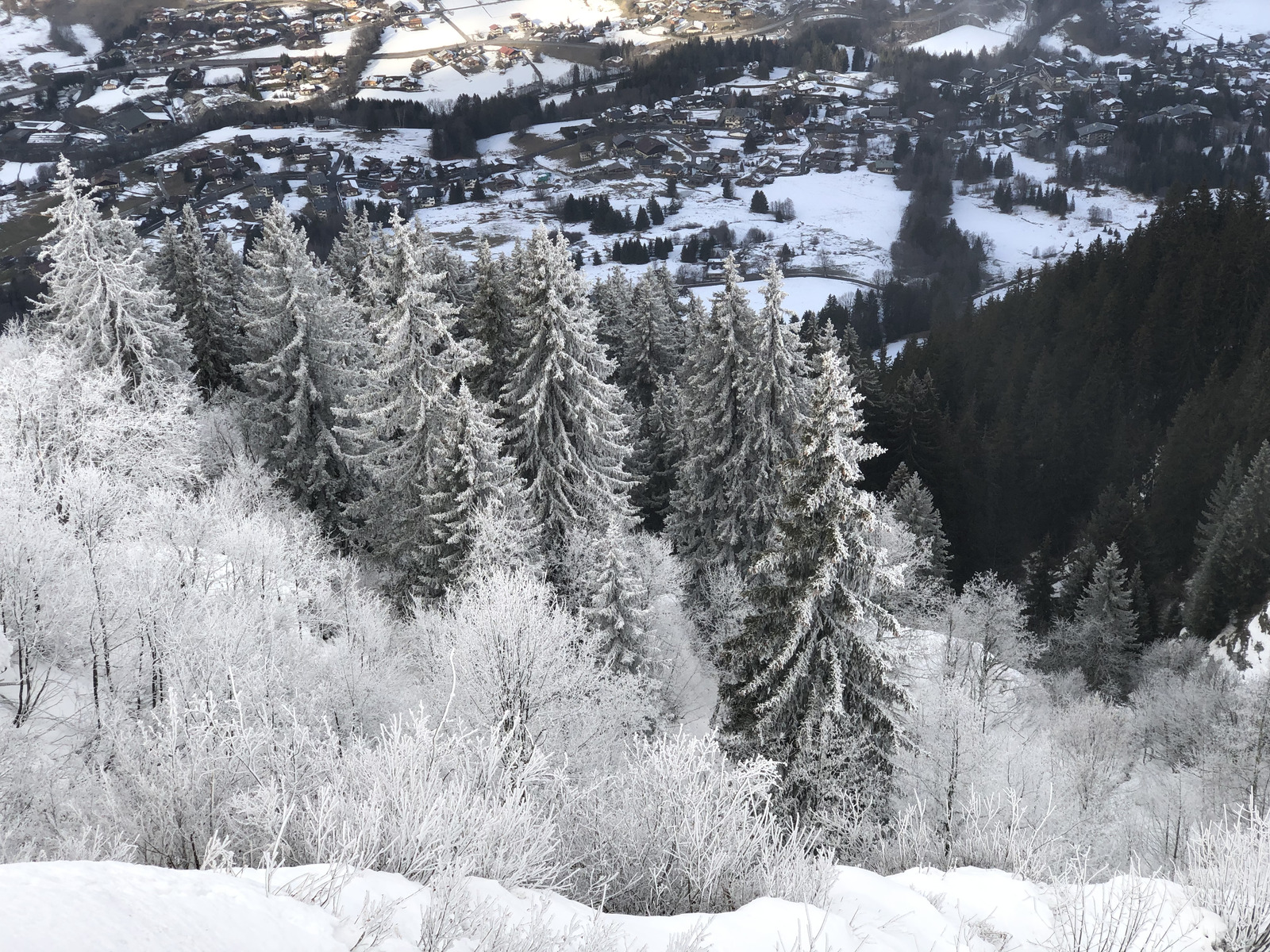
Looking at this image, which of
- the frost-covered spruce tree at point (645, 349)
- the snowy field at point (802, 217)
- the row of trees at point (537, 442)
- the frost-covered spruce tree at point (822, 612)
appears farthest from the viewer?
the snowy field at point (802, 217)

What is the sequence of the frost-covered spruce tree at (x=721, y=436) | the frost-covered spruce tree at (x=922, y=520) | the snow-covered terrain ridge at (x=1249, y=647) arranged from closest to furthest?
the frost-covered spruce tree at (x=721, y=436) < the snow-covered terrain ridge at (x=1249, y=647) < the frost-covered spruce tree at (x=922, y=520)

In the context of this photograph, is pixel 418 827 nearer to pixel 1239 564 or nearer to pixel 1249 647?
pixel 1249 647

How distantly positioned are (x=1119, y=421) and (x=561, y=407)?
47364 millimetres

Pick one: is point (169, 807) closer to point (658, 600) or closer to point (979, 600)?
point (658, 600)

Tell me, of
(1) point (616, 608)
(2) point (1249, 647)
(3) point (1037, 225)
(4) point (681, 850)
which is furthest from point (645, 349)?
(3) point (1037, 225)

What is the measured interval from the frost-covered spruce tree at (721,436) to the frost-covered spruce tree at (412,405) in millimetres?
8265

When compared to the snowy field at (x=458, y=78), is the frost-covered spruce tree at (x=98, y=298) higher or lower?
lower

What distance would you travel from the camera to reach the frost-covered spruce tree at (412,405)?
2166cm

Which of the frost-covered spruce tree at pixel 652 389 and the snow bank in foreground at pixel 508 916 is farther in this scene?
the frost-covered spruce tree at pixel 652 389

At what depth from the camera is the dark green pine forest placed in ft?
133

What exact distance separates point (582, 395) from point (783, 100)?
170 metres

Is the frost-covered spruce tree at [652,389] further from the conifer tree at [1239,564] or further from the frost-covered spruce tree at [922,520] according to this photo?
the conifer tree at [1239,564]

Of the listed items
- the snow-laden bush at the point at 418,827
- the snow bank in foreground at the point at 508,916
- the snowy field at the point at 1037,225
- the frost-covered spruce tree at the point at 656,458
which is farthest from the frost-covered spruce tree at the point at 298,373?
the snowy field at the point at 1037,225

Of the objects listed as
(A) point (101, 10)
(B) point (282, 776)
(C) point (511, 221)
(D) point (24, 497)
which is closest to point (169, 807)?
(B) point (282, 776)
